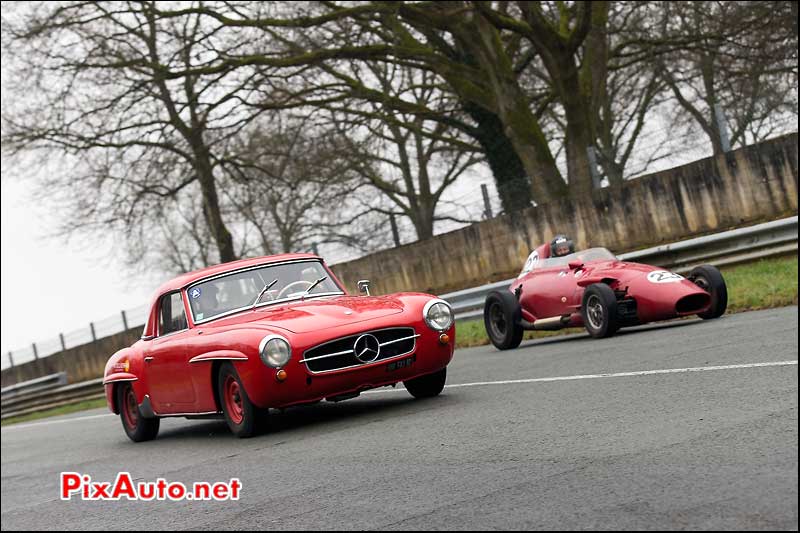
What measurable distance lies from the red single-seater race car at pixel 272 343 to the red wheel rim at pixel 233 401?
11mm

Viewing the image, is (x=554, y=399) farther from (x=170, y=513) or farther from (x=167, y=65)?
(x=167, y=65)

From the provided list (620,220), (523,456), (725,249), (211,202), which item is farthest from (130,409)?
(211,202)

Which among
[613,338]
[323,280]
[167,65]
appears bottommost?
[613,338]

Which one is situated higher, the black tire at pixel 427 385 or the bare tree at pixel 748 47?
the bare tree at pixel 748 47

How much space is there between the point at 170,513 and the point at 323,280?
4194 millimetres

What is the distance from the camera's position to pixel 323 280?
9734mm

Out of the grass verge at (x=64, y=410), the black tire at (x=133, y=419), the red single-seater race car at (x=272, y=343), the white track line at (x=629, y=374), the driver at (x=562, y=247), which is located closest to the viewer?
the white track line at (x=629, y=374)

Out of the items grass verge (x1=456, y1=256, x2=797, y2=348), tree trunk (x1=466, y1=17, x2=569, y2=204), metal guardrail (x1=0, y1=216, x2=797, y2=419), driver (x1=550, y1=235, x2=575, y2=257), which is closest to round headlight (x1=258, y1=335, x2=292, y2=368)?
driver (x1=550, y1=235, x2=575, y2=257)

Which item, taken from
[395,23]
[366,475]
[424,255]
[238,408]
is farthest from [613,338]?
[395,23]

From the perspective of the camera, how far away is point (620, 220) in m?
19.7

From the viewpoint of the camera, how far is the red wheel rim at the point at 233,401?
8.50 meters

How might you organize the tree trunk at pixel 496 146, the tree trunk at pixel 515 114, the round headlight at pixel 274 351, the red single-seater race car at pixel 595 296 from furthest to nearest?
the tree trunk at pixel 496 146
the tree trunk at pixel 515 114
the red single-seater race car at pixel 595 296
the round headlight at pixel 274 351

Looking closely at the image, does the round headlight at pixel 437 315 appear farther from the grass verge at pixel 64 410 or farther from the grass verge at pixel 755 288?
the grass verge at pixel 64 410

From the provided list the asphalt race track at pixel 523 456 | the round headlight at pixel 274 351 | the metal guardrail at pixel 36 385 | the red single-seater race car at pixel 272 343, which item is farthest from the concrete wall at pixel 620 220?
the round headlight at pixel 274 351
